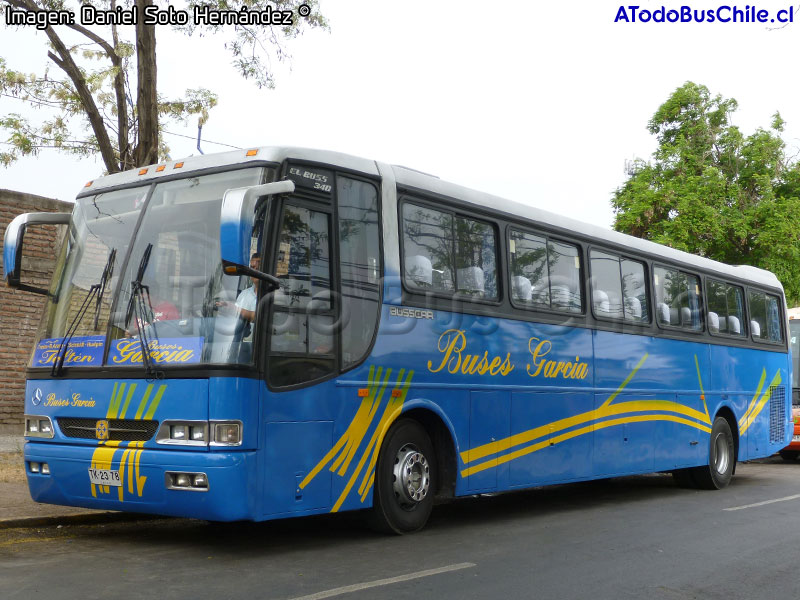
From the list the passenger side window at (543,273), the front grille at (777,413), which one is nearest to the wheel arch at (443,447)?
the passenger side window at (543,273)

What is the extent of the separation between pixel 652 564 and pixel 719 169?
86.2 ft

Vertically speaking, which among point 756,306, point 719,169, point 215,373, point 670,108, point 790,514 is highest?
point 670,108

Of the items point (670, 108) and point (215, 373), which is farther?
point (670, 108)

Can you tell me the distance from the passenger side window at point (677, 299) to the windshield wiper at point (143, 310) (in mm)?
7582

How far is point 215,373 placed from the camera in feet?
23.0

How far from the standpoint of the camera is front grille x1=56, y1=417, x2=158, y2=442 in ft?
24.0

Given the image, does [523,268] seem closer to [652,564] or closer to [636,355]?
[636,355]

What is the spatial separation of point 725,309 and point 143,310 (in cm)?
1010

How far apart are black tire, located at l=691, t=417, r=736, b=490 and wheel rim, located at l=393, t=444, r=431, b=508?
6907 mm

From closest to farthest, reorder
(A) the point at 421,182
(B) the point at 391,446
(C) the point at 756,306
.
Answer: (B) the point at 391,446 → (A) the point at 421,182 → (C) the point at 756,306

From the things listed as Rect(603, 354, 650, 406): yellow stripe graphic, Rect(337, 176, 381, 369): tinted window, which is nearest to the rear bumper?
Rect(337, 176, 381, 369): tinted window

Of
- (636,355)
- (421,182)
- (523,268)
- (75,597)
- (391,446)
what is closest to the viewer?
(75,597)

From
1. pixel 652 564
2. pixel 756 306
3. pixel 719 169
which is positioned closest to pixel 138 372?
pixel 652 564

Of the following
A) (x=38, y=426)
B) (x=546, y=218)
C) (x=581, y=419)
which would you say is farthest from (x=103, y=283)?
(x=581, y=419)
